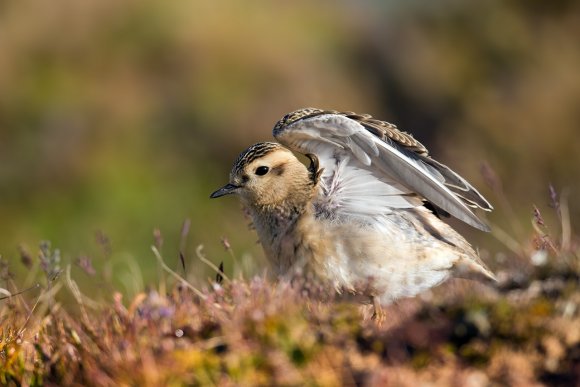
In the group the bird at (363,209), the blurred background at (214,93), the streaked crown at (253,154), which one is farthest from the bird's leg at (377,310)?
the blurred background at (214,93)

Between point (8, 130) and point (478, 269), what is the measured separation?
1525 centimetres

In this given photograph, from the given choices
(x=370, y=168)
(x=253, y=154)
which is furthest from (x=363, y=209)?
(x=253, y=154)

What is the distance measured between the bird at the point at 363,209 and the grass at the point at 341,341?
1843mm

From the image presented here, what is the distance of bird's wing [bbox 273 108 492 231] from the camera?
7310mm

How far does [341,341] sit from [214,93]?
57.6ft

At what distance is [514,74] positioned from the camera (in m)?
22.8

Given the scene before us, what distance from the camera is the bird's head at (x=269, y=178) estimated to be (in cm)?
794

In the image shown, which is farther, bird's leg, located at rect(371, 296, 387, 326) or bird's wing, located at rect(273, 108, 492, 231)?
bird's wing, located at rect(273, 108, 492, 231)

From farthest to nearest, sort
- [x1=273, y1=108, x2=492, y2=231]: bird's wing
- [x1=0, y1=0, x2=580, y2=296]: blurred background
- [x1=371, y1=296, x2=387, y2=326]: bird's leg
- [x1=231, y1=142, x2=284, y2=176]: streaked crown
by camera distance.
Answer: [x1=0, y1=0, x2=580, y2=296]: blurred background
[x1=231, y1=142, x2=284, y2=176]: streaked crown
[x1=273, y1=108, x2=492, y2=231]: bird's wing
[x1=371, y1=296, x2=387, y2=326]: bird's leg

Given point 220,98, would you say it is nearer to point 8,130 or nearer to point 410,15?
point 8,130

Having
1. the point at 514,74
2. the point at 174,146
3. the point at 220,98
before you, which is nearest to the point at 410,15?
the point at 514,74

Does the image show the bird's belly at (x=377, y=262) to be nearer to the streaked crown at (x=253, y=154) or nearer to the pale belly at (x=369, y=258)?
the pale belly at (x=369, y=258)

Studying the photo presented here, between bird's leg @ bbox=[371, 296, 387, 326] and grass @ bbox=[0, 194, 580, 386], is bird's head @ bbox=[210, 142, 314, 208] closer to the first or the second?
bird's leg @ bbox=[371, 296, 387, 326]

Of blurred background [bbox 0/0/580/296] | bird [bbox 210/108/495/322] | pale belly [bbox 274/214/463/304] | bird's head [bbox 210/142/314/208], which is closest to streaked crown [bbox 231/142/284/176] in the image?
bird's head [bbox 210/142/314/208]
